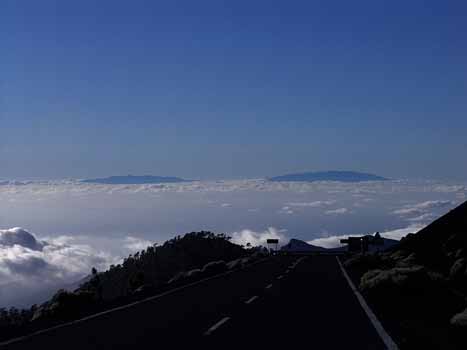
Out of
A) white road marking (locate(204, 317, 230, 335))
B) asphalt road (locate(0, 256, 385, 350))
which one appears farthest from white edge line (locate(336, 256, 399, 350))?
white road marking (locate(204, 317, 230, 335))

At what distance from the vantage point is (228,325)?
14.4 meters

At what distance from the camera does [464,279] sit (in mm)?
28406

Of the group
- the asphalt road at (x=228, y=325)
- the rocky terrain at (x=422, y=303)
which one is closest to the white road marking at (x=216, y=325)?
the asphalt road at (x=228, y=325)

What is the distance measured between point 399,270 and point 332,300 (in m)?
2.23

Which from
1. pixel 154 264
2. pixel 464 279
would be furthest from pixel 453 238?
pixel 154 264

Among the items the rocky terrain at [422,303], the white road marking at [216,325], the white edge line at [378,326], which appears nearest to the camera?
the white edge line at [378,326]

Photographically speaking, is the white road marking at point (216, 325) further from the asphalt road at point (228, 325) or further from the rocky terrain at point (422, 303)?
the rocky terrain at point (422, 303)

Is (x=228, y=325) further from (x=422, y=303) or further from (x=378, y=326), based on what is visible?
(x=422, y=303)

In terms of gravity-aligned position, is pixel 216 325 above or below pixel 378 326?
above

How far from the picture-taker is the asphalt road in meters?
11.9

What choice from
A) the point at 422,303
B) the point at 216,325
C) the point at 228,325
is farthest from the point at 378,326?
the point at 422,303

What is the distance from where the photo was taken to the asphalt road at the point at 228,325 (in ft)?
39.1

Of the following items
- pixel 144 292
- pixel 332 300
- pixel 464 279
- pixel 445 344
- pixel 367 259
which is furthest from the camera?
pixel 367 259

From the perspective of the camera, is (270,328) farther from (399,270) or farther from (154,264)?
(154,264)
